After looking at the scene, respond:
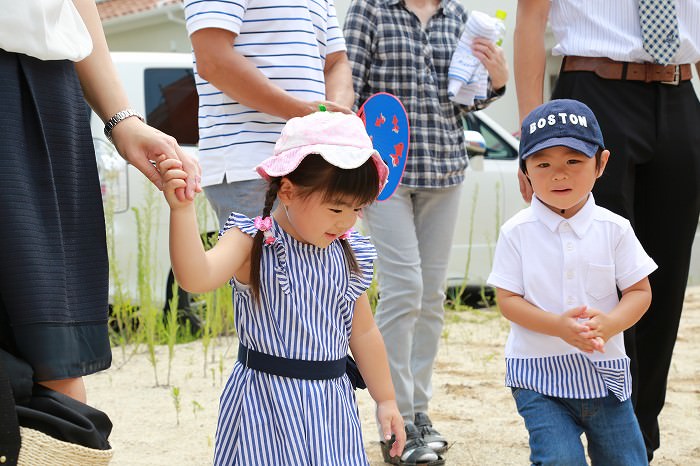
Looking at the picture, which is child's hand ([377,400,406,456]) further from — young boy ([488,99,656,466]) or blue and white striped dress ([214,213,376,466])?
young boy ([488,99,656,466])

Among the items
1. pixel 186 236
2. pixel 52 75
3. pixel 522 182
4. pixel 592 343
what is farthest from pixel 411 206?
pixel 52 75

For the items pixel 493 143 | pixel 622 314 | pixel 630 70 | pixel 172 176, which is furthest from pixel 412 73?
pixel 493 143

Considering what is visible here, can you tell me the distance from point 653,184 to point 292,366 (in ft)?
4.81

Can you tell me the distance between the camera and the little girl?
7.58ft

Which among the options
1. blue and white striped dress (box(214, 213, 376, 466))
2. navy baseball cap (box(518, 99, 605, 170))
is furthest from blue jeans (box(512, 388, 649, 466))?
navy baseball cap (box(518, 99, 605, 170))

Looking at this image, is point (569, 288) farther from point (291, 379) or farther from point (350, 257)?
point (291, 379)

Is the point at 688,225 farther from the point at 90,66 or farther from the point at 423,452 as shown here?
the point at 90,66

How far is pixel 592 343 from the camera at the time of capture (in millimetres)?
2580

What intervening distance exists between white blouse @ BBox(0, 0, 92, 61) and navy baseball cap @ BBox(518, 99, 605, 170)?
130cm

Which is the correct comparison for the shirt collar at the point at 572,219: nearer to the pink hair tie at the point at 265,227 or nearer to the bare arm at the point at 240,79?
the bare arm at the point at 240,79

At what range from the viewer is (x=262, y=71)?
117 inches

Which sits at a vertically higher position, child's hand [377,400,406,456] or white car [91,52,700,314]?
white car [91,52,700,314]

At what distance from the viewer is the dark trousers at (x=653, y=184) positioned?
3.15m

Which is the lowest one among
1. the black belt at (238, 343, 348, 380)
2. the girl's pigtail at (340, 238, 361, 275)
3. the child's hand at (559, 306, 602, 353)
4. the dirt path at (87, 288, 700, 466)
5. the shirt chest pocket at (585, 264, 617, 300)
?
the dirt path at (87, 288, 700, 466)
